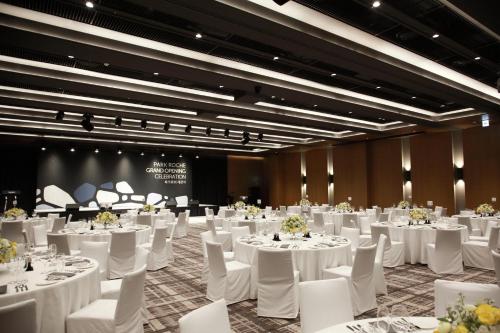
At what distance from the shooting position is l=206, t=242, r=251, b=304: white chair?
15.1ft

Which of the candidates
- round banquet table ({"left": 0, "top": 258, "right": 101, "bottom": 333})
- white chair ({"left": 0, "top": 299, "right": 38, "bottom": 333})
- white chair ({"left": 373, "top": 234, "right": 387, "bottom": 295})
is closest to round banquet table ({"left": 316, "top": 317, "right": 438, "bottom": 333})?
white chair ({"left": 0, "top": 299, "right": 38, "bottom": 333})

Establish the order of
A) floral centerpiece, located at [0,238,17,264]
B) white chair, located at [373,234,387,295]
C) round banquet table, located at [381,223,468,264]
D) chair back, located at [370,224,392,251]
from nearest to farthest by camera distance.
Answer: floral centerpiece, located at [0,238,17,264]
white chair, located at [373,234,387,295]
chair back, located at [370,224,392,251]
round banquet table, located at [381,223,468,264]

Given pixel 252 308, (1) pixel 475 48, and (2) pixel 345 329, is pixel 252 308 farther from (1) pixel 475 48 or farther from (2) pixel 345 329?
(1) pixel 475 48

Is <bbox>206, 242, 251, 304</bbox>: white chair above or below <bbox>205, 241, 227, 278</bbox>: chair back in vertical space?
below

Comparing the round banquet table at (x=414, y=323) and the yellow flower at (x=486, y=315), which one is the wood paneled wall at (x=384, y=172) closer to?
the round banquet table at (x=414, y=323)

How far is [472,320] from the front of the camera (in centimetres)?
136

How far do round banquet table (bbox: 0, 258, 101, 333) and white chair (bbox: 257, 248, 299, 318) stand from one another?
189cm

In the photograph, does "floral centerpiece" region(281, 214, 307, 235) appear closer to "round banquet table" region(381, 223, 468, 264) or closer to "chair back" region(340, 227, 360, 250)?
"chair back" region(340, 227, 360, 250)

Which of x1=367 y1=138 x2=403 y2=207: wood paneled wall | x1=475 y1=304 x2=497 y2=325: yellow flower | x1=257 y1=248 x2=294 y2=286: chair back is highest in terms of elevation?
x1=367 y1=138 x2=403 y2=207: wood paneled wall

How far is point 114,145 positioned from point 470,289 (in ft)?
48.7

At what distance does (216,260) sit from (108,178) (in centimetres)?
1302

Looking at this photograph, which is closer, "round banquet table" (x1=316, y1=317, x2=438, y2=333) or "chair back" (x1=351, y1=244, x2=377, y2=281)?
"round banquet table" (x1=316, y1=317, x2=438, y2=333)

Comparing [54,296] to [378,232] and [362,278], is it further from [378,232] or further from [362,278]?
[378,232]

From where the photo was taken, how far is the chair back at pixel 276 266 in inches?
160
